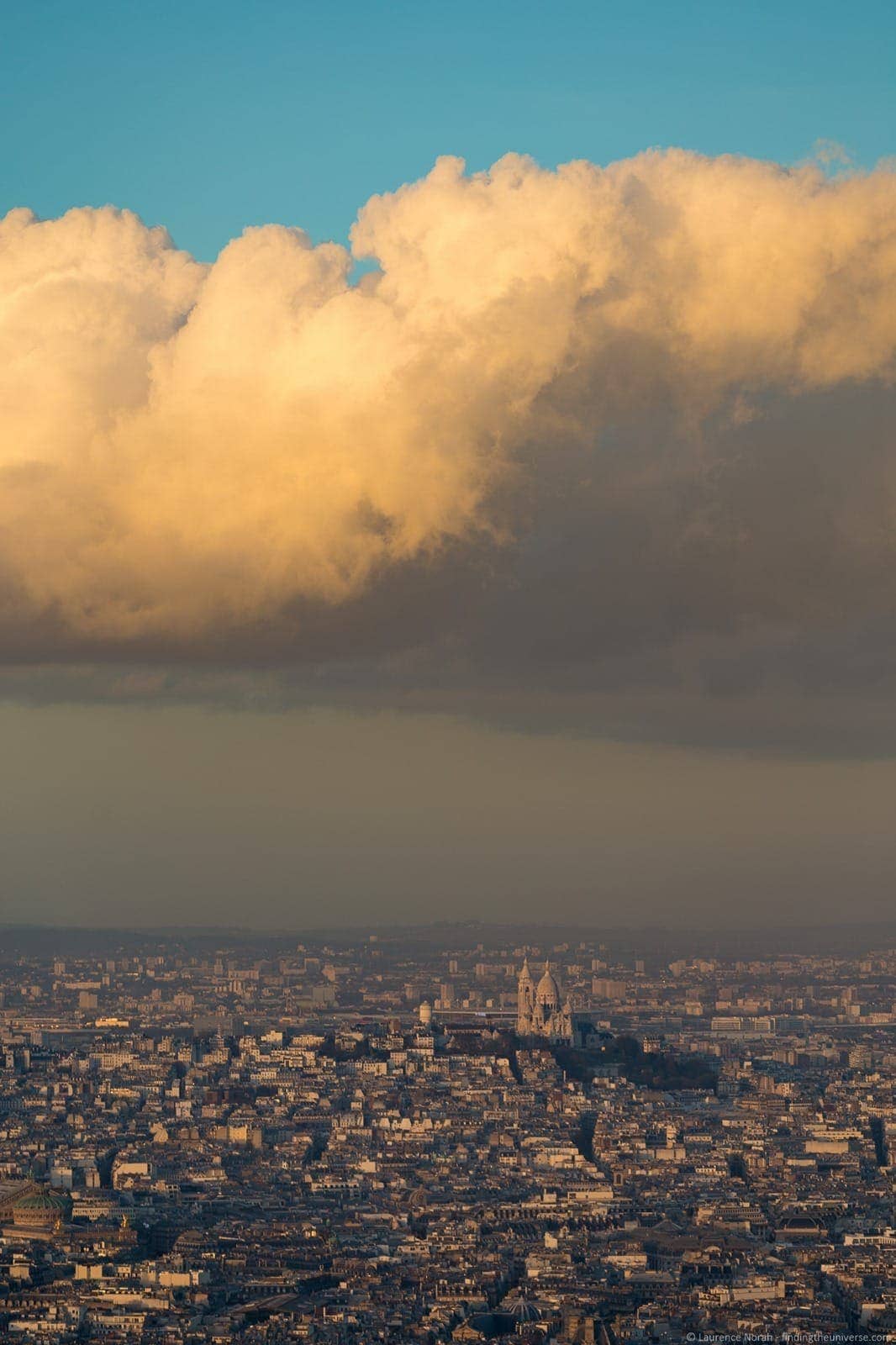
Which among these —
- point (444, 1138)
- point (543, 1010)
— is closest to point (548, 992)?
point (543, 1010)

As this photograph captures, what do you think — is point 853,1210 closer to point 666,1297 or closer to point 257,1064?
point 666,1297

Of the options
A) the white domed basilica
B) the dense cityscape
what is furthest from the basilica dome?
the dense cityscape

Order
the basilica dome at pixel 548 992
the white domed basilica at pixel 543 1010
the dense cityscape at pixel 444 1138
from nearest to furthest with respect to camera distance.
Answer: the dense cityscape at pixel 444 1138, the white domed basilica at pixel 543 1010, the basilica dome at pixel 548 992

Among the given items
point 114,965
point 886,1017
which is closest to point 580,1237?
point 886,1017

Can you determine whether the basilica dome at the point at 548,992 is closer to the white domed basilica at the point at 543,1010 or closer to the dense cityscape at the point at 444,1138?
the white domed basilica at the point at 543,1010

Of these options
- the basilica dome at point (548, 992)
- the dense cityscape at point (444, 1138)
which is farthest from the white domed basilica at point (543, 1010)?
the dense cityscape at point (444, 1138)
